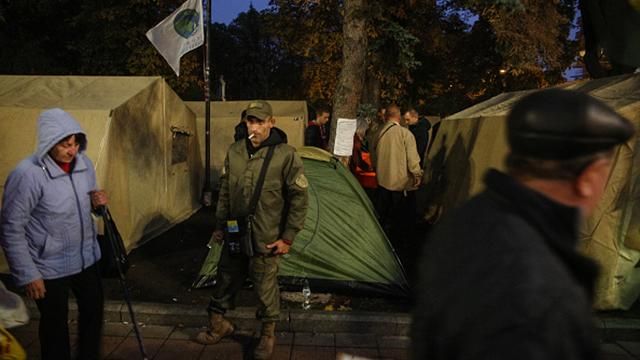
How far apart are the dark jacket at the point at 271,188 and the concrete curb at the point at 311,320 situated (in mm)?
1110

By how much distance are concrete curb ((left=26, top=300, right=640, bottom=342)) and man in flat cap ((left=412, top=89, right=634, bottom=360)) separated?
3452 mm

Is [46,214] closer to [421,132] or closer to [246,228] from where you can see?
[246,228]

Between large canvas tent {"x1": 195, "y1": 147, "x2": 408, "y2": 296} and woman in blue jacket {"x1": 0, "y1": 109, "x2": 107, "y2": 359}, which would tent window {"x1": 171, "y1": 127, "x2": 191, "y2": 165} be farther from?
woman in blue jacket {"x1": 0, "y1": 109, "x2": 107, "y2": 359}

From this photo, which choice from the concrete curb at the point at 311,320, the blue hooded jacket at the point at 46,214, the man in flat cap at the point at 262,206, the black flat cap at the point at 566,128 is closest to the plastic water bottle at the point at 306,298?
the concrete curb at the point at 311,320

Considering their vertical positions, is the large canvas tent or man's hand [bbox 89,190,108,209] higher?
man's hand [bbox 89,190,108,209]

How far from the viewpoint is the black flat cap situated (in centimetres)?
115

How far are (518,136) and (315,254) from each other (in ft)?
14.6

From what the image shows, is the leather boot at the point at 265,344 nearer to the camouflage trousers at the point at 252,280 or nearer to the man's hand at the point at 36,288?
the camouflage trousers at the point at 252,280

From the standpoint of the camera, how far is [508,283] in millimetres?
1065

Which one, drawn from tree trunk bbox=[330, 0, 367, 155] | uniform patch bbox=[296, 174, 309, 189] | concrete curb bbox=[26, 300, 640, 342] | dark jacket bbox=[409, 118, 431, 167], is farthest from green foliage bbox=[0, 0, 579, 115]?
uniform patch bbox=[296, 174, 309, 189]

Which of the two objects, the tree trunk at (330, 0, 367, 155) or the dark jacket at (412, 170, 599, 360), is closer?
the dark jacket at (412, 170, 599, 360)

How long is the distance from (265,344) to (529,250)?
327cm

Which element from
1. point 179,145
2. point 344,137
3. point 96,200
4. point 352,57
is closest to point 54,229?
point 96,200

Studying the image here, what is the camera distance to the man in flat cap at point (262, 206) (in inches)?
151
